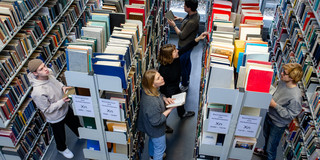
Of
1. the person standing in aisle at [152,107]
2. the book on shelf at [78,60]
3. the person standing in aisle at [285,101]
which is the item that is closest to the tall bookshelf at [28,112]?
the book on shelf at [78,60]

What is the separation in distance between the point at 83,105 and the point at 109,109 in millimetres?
266

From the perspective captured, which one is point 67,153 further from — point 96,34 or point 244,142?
point 244,142

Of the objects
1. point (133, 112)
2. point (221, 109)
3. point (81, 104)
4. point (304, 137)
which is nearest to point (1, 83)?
point (81, 104)

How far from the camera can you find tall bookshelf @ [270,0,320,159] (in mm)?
3410

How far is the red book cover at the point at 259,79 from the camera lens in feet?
7.09

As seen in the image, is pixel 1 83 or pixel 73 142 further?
pixel 73 142

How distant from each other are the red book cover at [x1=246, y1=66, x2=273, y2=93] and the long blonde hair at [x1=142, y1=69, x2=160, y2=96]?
1025mm

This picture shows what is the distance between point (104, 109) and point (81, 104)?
24 centimetres

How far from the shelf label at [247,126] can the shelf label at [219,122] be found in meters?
0.11

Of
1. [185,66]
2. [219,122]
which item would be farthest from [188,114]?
[219,122]

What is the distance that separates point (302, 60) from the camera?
13.0ft

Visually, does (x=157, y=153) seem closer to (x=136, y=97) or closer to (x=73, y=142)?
(x=136, y=97)

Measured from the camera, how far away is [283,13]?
219 inches

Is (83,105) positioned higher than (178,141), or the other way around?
(83,105)
